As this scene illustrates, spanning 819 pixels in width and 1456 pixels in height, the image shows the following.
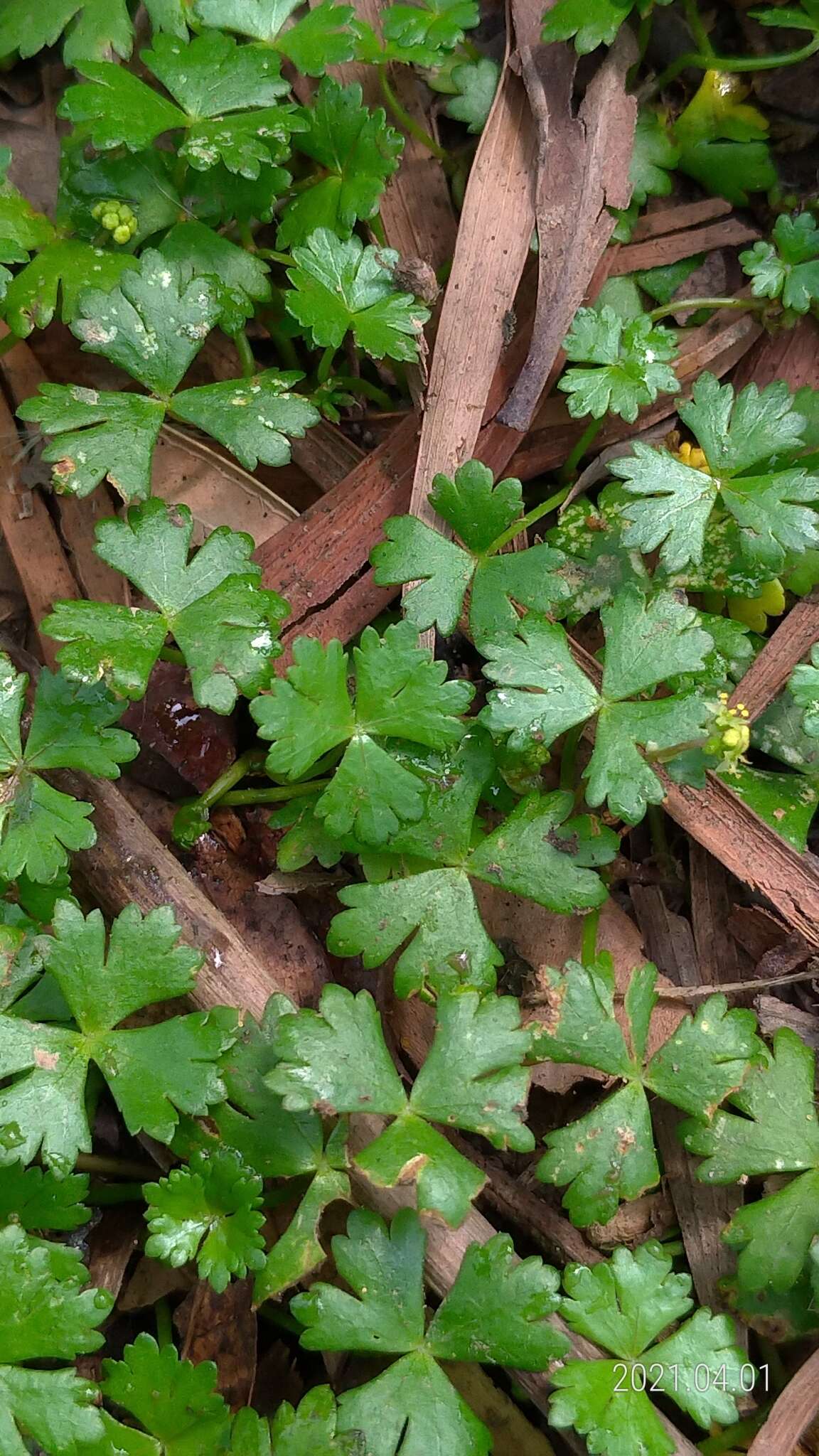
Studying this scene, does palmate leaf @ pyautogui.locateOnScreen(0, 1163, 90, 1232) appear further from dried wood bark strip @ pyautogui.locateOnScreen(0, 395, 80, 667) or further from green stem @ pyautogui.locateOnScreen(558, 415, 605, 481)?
green stem @ pyautogui.locateOnScreen(558, 415, 605, 481)

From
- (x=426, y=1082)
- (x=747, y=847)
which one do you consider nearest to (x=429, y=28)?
(x=747, y=847)

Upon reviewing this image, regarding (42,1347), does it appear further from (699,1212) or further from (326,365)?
(326,365)

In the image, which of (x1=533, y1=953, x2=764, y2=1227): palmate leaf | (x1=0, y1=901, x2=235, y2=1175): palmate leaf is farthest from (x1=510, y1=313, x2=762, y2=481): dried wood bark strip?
(x1=0, y1=901, x2=235, y2=1175): palmate leaf

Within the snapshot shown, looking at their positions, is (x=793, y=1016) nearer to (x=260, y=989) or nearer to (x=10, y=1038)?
(x=260, y=989)

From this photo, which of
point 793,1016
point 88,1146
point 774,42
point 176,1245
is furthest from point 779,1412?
point 774,42

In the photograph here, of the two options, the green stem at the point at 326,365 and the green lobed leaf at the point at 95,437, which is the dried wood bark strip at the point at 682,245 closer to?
the green stem at the point at 326,365

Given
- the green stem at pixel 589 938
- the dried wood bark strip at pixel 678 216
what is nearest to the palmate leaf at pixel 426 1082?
the green stem at pixel 589 938
